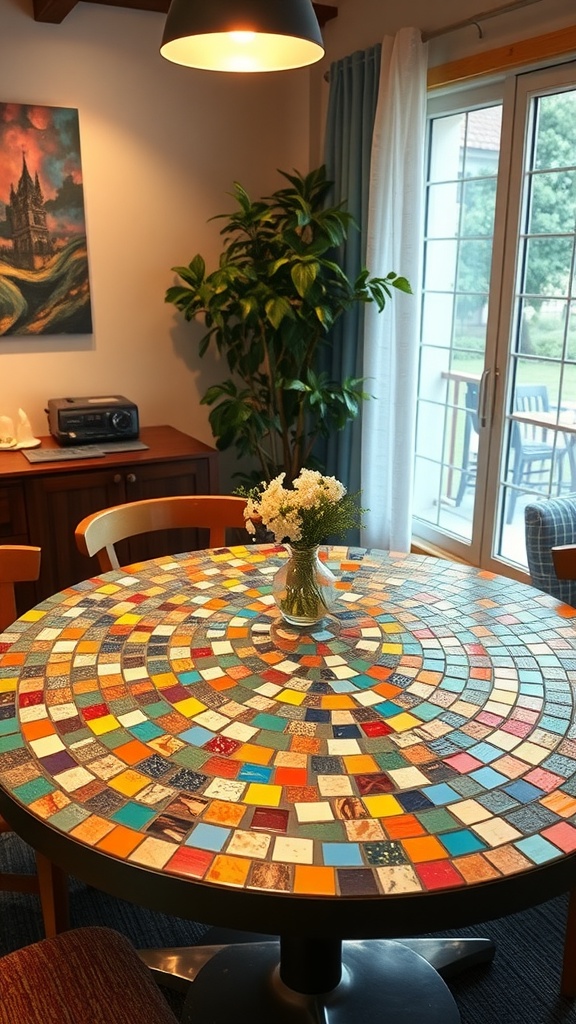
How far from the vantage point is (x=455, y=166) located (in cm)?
324

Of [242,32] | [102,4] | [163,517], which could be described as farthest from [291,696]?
[102,4]

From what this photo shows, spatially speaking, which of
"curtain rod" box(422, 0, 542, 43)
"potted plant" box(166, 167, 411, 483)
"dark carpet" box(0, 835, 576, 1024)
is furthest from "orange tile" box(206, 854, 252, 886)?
"curtain rod" box(422, 0, 542, 43)

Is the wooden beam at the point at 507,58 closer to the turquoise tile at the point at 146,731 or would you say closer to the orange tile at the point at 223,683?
the orange tile at the point at 223,683

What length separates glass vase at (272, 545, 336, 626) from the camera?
5.13 ft

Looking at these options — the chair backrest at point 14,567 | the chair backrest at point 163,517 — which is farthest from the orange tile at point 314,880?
the chair backrest at point 163,517

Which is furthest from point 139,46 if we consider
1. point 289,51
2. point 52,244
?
point 289,51

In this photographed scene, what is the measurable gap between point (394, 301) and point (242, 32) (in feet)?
6.25

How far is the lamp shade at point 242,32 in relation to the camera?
143 cm

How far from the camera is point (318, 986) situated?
1567mm

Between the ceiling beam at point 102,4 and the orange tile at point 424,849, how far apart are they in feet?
10.4

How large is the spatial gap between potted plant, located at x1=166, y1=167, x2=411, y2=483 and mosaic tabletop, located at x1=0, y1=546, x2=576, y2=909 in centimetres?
165

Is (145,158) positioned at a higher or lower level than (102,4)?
lower

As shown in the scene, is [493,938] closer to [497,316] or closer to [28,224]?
[497,316]

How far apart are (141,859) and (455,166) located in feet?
9.93
